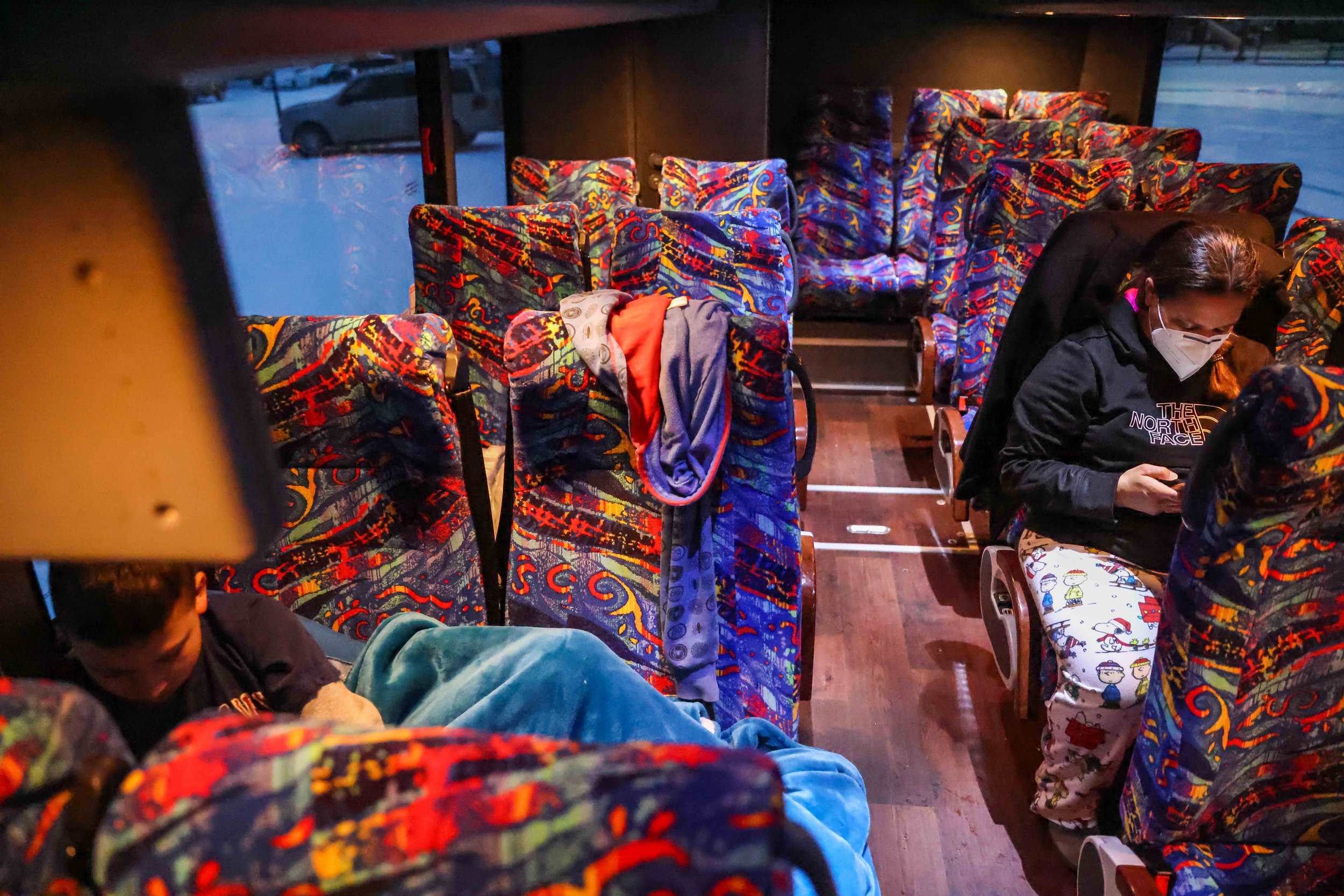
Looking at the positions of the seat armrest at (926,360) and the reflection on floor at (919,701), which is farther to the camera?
the seat armrest at (926,360)

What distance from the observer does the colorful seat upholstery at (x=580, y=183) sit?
401cm

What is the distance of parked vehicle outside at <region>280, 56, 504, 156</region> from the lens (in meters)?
4.18

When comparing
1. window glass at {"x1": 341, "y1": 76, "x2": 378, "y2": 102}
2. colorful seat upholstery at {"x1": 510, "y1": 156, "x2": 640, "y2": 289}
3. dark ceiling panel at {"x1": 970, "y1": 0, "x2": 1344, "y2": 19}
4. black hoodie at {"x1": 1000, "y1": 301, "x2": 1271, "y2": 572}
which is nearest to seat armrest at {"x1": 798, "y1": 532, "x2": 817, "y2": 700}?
black hoodie at {"x1": 1000, "y1": 301, "x2": 1271, "y2": 572}

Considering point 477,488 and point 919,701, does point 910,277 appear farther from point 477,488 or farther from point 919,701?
point 477,488

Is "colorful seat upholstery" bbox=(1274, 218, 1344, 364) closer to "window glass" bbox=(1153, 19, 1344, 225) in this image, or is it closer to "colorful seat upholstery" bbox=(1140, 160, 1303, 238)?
"colorful seat upholstery" bbox=(1140, 160, 1303, 238)

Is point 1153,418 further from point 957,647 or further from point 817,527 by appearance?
point 817,527

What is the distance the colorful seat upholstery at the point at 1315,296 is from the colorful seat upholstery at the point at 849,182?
2.91m

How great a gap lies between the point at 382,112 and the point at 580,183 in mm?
1067

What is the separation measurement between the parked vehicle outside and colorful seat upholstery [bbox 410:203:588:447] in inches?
55.4

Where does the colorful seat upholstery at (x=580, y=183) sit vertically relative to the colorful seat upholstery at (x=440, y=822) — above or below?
below

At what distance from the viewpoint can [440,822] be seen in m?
0.43

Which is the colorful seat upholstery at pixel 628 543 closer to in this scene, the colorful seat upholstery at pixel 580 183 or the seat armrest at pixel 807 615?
the seat armrest at pixel 807 615

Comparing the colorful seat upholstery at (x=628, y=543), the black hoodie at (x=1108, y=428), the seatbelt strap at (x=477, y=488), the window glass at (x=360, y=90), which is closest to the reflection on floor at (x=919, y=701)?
the colorful seat upholstery at (x=628, y=543)

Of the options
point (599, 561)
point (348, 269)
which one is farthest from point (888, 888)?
point (348, 269)
